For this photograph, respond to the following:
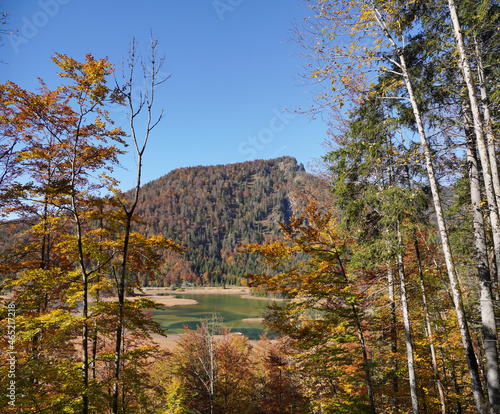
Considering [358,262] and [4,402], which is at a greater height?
[358,262]

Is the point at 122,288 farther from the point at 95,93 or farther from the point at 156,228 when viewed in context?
the point at 156,228

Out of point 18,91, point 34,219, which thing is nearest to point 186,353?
point 34,219

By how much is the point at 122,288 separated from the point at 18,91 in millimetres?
5815

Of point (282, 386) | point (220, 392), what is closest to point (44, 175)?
point (220, 392)

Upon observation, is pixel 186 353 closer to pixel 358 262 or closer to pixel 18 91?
pixel 358 262

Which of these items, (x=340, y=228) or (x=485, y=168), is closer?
(x=485, y=168)

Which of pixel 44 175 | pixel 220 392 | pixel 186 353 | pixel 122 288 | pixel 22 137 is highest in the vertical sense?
pixel 22 137

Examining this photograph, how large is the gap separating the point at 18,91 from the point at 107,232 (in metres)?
4.39

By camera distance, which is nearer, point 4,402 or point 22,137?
point 4,402

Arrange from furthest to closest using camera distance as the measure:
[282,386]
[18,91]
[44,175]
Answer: [282,386] → [44,175] → [18,91]

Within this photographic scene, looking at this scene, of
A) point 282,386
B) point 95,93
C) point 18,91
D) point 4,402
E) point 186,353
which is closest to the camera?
point 4,402

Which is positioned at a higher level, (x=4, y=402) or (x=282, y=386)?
(x=4, y=402)

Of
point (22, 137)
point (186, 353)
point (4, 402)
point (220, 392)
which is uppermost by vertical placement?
point (22, 137)

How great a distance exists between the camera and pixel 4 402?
15.5ft
